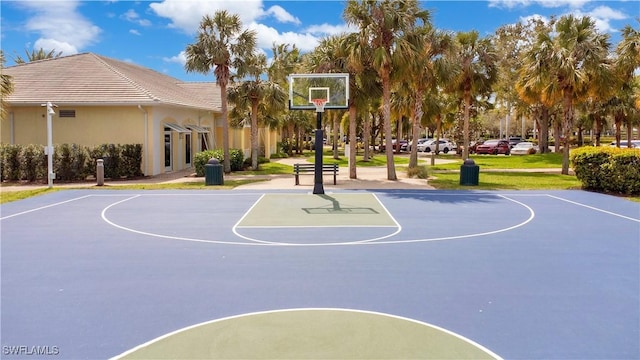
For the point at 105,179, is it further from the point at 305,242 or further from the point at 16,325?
the point at 16,325

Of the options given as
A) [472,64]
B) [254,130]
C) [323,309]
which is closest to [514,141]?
[472,64]

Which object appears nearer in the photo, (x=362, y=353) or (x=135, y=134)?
(x=362, y=353)

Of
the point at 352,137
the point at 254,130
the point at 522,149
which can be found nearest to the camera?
the point at 352,137

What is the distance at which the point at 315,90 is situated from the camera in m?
20.1

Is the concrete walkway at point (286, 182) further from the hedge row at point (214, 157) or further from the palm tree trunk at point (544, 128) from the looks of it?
the palm tree trunk at point (544, 128)

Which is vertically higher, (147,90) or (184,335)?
(147,90)

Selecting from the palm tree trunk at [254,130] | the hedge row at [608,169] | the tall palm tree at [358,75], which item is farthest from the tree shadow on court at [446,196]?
the palm tree trunk at [254,130]

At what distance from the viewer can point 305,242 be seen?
415 inches

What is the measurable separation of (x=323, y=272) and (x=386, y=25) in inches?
608

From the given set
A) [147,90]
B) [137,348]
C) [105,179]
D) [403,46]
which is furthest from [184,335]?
→ [147,90]

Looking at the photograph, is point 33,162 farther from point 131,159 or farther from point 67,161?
point 131,159

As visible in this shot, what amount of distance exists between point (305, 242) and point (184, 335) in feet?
16.4

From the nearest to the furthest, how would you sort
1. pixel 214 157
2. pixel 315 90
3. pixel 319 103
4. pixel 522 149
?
1. pixel 319 103
2. pixel 315 90
3. pixel 214 157
4. pixel 522 149

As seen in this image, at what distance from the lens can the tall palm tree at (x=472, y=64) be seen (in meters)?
30.1
